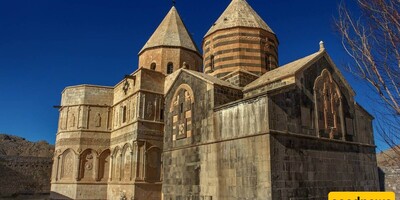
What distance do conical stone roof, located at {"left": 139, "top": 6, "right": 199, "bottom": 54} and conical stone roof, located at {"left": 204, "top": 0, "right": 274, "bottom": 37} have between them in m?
5.00

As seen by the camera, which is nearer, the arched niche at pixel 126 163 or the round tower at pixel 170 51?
the arched niche at pixel 126 163

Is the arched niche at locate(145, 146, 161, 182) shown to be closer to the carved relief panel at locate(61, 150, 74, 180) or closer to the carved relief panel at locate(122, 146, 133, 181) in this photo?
the carved relief panel at locate(122, 146, 133, 181)

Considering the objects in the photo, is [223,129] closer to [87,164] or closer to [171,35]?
[171,35]

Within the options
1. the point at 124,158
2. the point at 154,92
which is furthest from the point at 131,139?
the point at 154,92

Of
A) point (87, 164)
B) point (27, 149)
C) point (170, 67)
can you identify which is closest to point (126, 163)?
point (87, 164)

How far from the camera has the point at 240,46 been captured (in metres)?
17.4

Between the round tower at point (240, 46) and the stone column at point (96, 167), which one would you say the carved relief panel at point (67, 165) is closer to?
the stone column at point (96, 167)

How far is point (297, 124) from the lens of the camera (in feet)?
37.6

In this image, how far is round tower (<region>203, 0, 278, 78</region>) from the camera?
56.6 feet

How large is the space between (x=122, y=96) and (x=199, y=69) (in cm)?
616

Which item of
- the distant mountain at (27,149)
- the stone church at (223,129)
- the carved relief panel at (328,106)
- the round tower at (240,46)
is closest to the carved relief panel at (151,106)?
the stone church at (223,129)

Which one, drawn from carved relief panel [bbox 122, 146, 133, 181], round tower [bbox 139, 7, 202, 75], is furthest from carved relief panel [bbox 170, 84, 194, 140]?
round tower [bbox 139, 7, 202, 75]

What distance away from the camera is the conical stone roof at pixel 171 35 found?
2334 cm

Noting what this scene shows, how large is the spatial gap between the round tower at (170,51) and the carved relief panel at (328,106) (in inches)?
440
